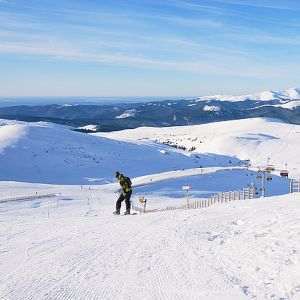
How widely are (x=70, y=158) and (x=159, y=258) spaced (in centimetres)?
5766

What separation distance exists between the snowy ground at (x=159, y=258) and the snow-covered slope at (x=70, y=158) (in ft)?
137

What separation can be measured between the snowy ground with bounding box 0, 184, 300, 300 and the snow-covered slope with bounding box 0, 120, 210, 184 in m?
41.8

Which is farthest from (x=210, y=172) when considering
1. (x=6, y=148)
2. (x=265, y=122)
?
(x=265, y=122)

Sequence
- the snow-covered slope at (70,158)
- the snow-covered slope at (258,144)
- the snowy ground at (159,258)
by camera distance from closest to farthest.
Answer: the snowy ground at (159,258) < the snow-covered slope at (70,158) < the snow-covered slope at (258,144)

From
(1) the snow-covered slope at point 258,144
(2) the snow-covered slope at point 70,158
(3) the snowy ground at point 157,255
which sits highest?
(3) the snowy ground at point 157,255

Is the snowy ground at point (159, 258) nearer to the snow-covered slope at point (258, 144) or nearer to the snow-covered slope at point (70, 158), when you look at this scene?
the snow-covered slope at point (70, 158)

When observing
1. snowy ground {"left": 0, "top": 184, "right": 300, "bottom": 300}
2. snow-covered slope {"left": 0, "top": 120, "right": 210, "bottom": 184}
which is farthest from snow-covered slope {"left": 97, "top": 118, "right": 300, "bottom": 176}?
snowy ground {"left": 0, "top": 184, "right": 300, "bottom": 300}

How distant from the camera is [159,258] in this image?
10281 mm

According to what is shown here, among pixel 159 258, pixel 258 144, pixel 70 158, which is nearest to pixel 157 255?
pixel 159 258

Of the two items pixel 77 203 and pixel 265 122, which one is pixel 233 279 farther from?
pixel 265 122

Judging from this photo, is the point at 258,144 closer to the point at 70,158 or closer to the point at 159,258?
the point at 70,158

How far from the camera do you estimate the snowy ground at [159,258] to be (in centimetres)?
816

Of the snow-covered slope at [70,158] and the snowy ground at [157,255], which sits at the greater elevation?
the snowy ground at [157,255]

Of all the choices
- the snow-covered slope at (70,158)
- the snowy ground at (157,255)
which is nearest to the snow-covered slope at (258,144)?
the snow-covered slope at (70,158)
